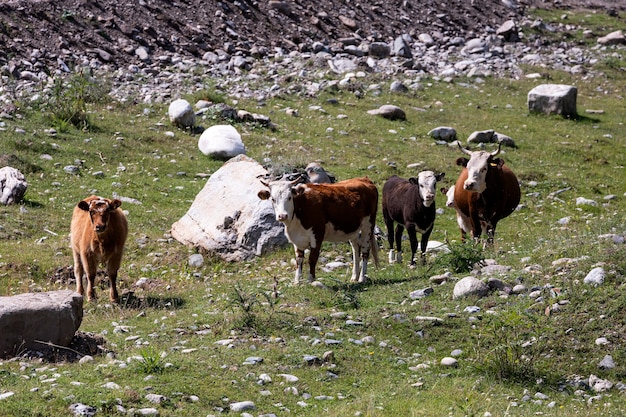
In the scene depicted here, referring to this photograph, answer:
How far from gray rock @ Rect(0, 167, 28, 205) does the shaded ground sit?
10.3 meters

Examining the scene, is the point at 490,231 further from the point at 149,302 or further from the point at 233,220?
the point at 149,302

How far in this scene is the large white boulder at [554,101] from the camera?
3007 cm

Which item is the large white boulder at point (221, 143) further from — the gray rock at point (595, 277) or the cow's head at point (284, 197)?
the gray rock at point (595, 277)

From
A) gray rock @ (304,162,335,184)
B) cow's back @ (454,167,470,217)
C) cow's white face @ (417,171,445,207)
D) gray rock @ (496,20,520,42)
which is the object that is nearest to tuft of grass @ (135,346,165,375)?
cow's white face @ (417,171,445,207)

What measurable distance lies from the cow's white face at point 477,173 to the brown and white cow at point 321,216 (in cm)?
214

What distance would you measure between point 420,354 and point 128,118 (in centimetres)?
1721

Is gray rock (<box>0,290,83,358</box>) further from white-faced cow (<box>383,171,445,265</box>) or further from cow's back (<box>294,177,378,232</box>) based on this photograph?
white-faced cow (<box>383,171,445,265</box>)

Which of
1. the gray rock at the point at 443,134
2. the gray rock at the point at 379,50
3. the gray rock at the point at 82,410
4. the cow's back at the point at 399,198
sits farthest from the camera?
the gray rock at the point at 379,50

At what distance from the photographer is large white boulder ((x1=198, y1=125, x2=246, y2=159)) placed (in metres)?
23.5

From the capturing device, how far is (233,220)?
17.3 meters

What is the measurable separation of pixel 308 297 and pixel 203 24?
24.4 meters

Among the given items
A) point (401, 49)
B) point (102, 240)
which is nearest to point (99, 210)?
point (102, 240)

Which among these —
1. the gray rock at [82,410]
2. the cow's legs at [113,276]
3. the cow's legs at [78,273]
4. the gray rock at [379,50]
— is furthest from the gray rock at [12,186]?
the gray rock at [379,50]

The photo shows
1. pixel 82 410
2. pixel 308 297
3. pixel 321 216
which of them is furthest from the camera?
pixel 321 216
